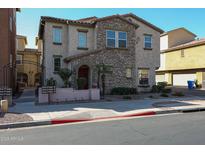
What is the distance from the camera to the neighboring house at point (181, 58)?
3008 cm

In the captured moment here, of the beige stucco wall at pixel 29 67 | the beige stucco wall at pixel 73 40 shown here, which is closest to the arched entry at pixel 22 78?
the beige stucco wall at pixel 29 67

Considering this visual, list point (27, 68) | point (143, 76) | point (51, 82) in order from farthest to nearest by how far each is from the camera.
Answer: point (27, 68)
point (143, 76)
point (51, 82)

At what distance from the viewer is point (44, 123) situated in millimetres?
9258

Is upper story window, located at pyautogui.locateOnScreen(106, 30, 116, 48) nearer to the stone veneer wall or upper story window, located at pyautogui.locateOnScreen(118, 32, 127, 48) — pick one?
the stone veneer wall

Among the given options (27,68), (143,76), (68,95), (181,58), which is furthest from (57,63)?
(181,58)

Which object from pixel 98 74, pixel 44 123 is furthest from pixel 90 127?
pixel 98 74

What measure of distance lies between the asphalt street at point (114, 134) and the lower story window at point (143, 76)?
13.4m

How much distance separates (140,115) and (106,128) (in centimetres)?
345

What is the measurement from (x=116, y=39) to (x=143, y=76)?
4849 mm

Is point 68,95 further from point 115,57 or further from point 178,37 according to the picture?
point 178,37

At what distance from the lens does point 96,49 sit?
64.8 ft

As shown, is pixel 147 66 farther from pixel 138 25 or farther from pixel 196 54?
pixel 196 54

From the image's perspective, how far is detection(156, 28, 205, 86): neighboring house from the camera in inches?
1184

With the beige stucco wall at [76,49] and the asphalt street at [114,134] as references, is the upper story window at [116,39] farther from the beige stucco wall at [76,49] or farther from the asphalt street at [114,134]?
the asphalt street at [114,134]
